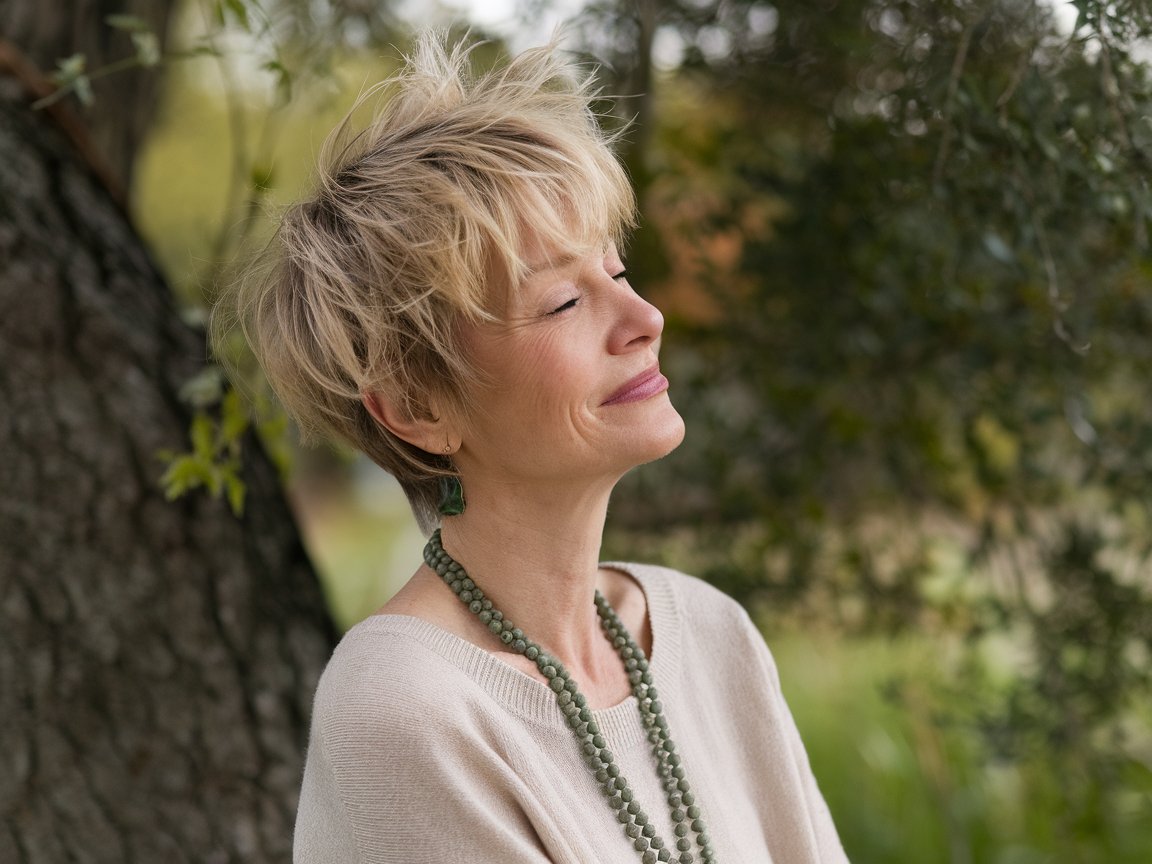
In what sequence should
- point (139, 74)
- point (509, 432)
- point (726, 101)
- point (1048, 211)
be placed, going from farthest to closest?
1. point (726, 101)
2. point (139, 74)
3. point (1048, 211)
4. point (509, 432)

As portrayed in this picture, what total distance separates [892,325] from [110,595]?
1.61m

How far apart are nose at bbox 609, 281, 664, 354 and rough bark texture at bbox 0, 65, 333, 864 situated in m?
0.88

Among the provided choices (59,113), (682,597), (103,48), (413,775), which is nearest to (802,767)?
(682,597)

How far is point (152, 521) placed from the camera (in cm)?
193

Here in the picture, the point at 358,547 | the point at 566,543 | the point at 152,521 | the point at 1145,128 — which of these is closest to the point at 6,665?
the point at 152,521

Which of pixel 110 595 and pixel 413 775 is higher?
pixel 110 595

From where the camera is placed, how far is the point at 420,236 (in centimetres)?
141

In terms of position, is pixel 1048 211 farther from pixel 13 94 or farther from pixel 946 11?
pixel 13 94

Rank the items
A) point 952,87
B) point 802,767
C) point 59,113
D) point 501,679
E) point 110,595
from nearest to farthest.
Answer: point 501,679
point 952,87
point 802,767
point 110,595
point 59,113

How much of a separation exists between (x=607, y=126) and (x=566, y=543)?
101cm

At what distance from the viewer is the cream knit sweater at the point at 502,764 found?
1.38 m

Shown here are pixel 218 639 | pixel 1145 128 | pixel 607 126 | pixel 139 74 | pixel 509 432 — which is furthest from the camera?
pixel 139 74

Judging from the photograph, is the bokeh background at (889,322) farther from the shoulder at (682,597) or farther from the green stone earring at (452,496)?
the shoulder at (682,597)

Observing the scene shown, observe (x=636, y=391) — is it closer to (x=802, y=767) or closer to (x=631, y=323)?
(x=631, y=323)
